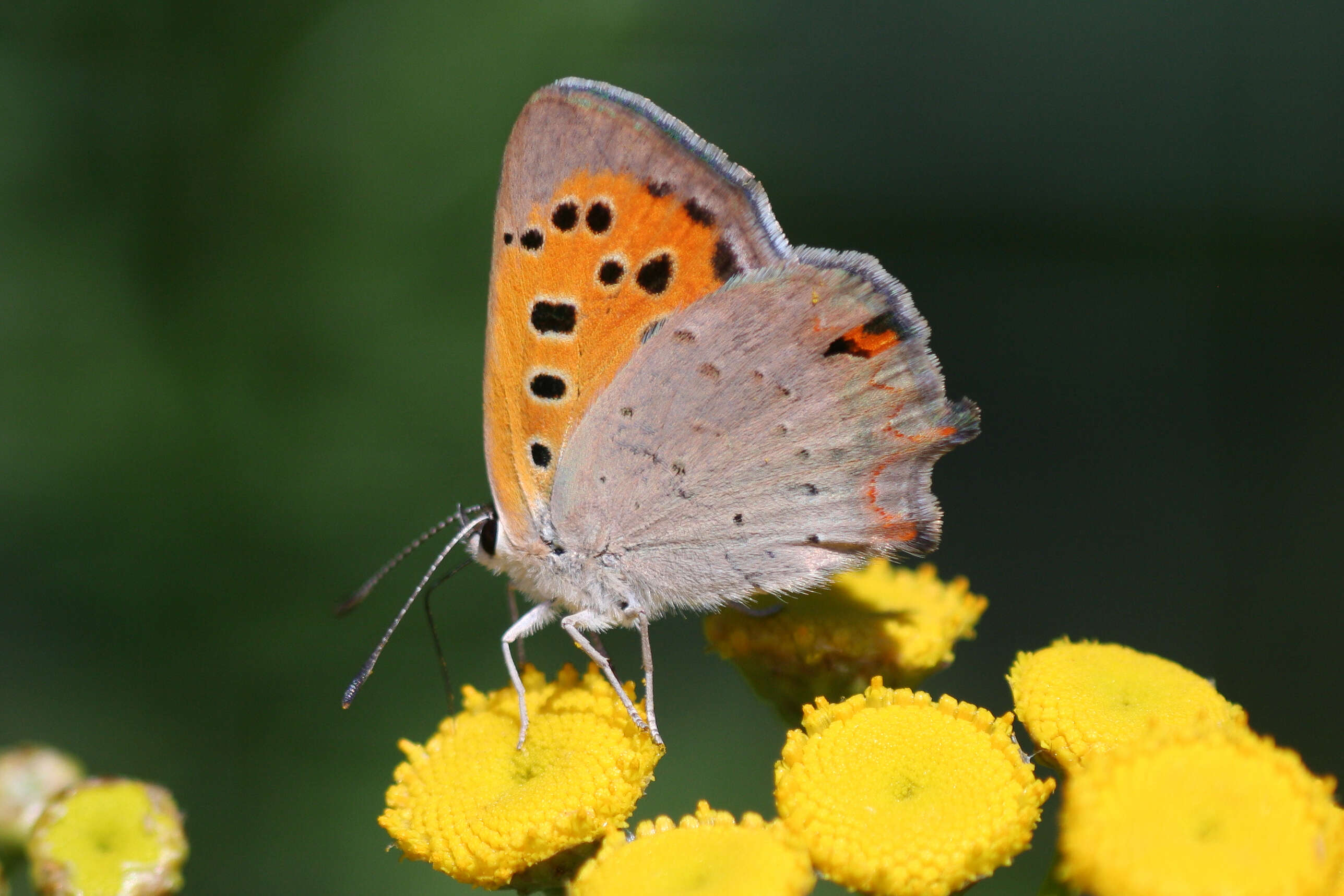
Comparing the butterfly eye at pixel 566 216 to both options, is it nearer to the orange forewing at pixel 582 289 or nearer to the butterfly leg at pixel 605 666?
the orange forewing at pixel 582 289

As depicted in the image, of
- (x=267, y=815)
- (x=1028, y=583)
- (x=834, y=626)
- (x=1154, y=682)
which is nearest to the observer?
(x=1154, y=682)

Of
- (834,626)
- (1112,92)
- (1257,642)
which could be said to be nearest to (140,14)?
(834,626)

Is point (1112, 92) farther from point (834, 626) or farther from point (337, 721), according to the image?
point (337, 721)

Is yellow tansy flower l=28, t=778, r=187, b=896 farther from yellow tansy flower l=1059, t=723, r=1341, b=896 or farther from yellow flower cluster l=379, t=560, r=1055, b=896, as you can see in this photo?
yellow tansy flower l=1059, t=723, r=1341, b=896

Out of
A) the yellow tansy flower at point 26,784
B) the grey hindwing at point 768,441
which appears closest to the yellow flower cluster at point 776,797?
the grey hindwing at point 768,441

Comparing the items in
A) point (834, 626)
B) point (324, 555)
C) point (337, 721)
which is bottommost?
point (834, 626)

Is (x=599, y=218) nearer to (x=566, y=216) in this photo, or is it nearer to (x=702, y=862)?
(x=566, y=216)

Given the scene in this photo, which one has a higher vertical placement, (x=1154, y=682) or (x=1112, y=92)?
(x=1112, y=92)
